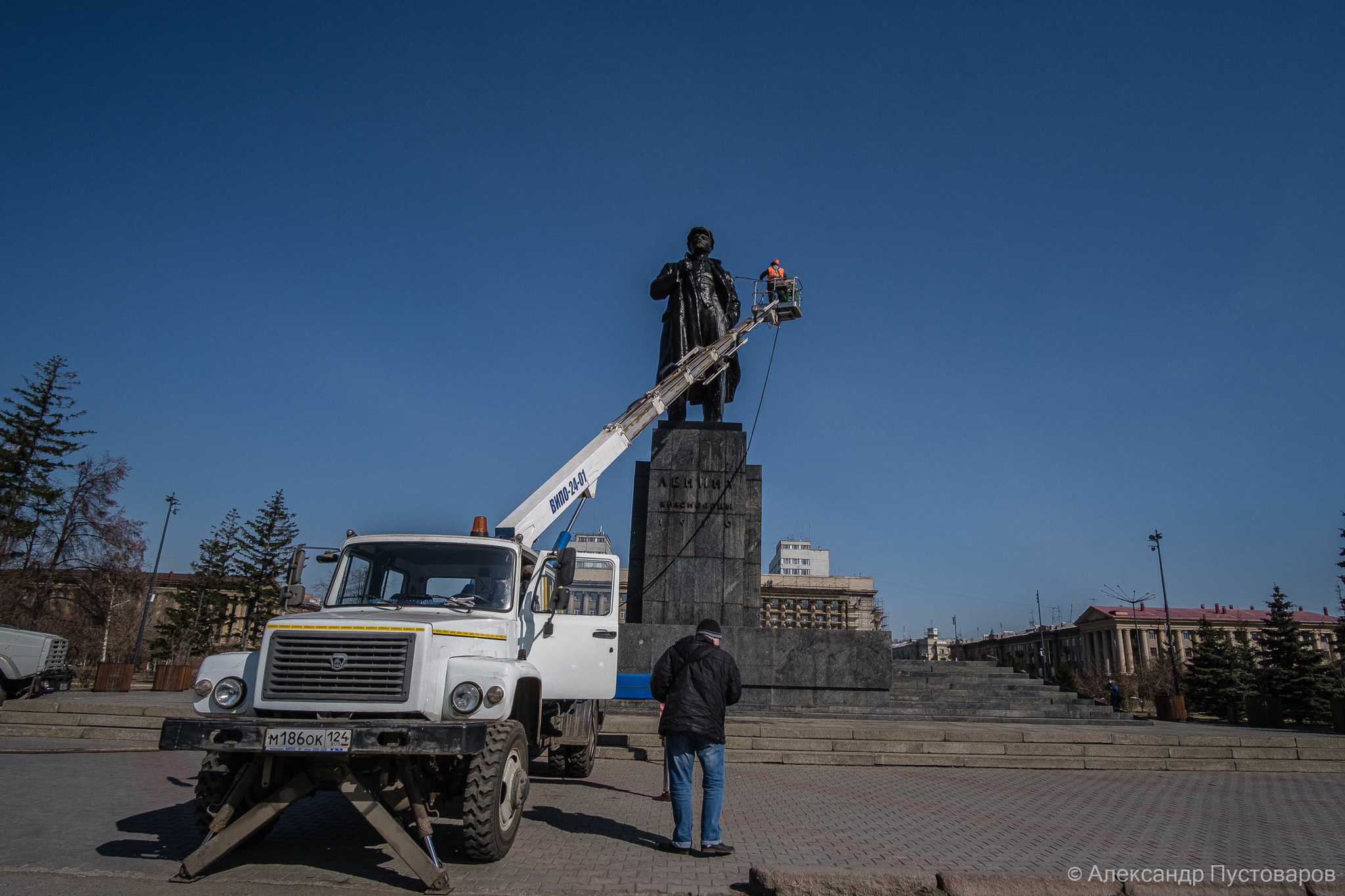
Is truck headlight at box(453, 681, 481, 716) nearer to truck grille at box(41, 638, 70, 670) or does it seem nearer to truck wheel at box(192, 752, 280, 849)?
truck wheel at box(192, 752, 280, 849)

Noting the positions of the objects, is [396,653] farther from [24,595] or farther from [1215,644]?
[1215,644]

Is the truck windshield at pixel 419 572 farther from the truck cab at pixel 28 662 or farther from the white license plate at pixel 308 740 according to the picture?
the truck cab at pixel 28 662

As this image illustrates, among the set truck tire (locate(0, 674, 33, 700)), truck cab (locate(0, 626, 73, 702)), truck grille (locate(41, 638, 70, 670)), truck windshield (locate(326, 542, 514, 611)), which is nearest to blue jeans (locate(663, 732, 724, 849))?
truck windshield (locate(326, 542, 514, 611))

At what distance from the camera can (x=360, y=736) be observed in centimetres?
459

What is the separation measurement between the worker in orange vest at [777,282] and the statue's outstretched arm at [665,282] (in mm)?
2222

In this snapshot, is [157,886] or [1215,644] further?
[1215,644]

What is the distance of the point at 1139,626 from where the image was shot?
89625mm

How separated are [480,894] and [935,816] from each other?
4614 millimetres

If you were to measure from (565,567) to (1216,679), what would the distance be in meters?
44.5

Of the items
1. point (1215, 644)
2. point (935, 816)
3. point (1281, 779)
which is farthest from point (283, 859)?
point (1215, 644)

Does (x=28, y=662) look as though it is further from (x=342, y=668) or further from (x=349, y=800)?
(x=349, y=800)

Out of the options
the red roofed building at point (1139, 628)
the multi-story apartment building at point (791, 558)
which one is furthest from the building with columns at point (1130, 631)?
the multi-story apartment building at point (791, 558)

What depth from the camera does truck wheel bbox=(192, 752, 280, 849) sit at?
16.3ft

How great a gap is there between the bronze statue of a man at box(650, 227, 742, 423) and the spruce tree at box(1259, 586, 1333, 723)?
32.5 metres
